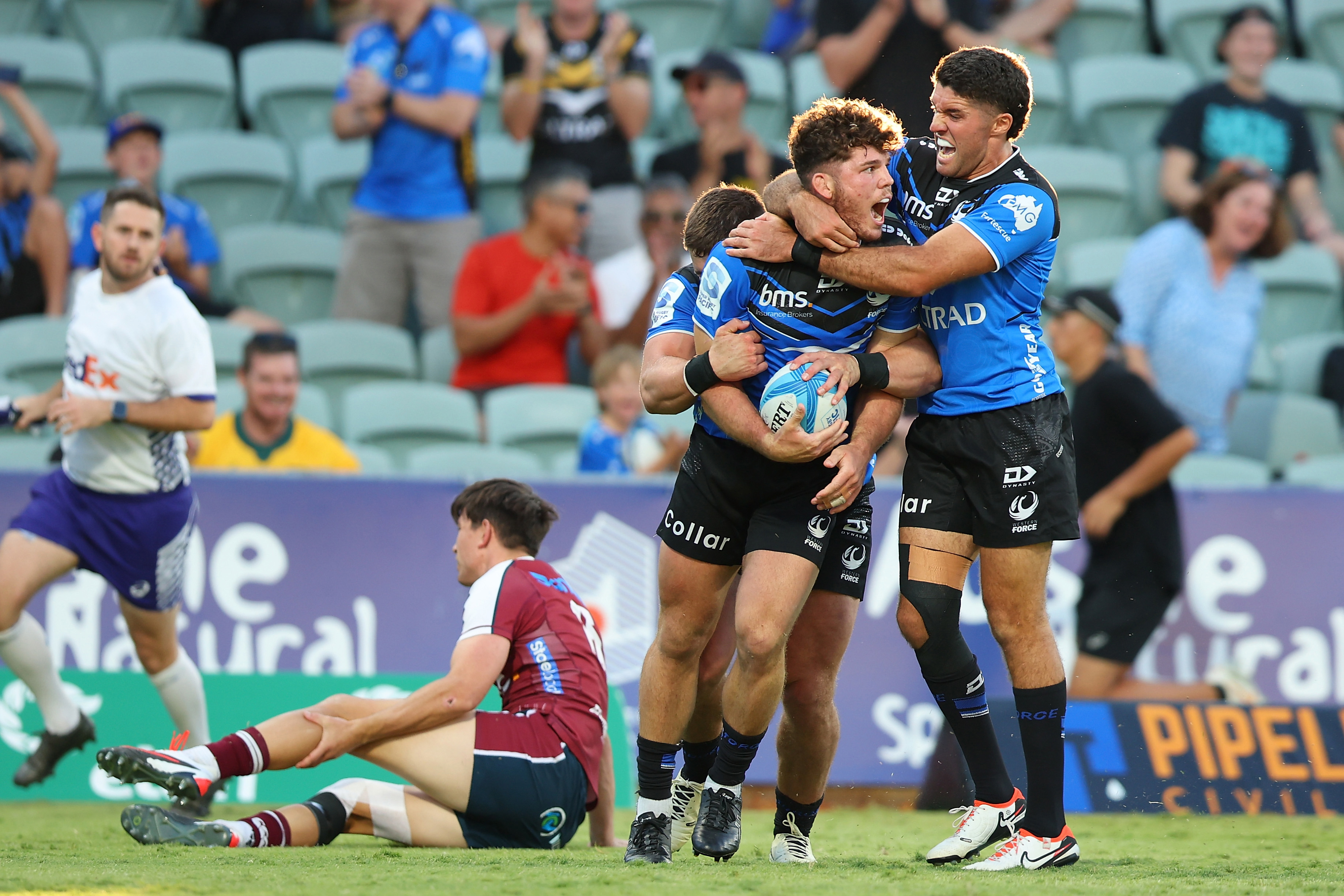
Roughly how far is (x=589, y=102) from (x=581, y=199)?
1174 millimetres

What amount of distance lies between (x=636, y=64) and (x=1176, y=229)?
370 centimetres

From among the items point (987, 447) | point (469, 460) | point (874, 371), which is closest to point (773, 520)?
point (874, 371)

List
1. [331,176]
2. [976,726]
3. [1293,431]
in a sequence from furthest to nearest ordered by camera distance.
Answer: [331,176], [1293,431], [976,726]

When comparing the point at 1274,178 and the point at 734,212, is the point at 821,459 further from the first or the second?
the point at 1274,178

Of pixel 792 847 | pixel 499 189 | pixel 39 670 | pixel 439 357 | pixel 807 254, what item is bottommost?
pixel 792 847

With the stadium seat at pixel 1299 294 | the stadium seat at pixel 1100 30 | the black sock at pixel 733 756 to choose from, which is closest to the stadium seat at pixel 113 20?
the stadium seat at pixel 1100 30

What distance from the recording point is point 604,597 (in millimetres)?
8102

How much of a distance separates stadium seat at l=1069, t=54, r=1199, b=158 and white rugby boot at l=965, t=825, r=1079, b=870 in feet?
27.4

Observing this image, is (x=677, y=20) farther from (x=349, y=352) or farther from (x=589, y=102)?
(x=349, y=352)

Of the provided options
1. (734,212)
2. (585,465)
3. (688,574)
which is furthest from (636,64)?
(688,574)

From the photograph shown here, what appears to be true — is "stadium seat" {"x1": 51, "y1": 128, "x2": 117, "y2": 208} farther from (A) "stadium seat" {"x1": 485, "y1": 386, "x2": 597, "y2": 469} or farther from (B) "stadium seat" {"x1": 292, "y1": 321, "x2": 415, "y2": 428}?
(A) "stadium seat" {"x1": 485, "y1": 386, "x2": 597, "y2": 469}

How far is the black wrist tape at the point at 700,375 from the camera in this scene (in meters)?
4.82

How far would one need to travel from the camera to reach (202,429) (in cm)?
663

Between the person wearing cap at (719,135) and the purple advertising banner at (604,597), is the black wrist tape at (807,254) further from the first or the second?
the person wearing cap at (719,135)
